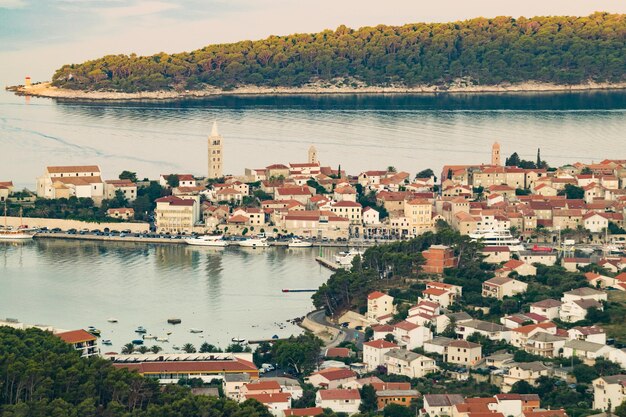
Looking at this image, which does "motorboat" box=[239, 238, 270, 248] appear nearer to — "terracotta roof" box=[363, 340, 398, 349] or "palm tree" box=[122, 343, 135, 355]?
"palm tree" box=[122, 343, 135, 355]

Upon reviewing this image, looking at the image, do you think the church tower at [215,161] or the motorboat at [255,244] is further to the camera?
the church tower at [215,161]

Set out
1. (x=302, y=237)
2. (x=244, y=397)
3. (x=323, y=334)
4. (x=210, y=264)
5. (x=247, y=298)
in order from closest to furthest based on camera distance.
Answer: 1. (x=244, y=397)
2. (x=323, y=334)
3. (x=247, y=298)
4. (x=210, y=264)
5. (x=302, y=237)

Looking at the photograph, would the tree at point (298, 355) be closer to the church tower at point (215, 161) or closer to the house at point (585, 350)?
the house at point (585, 350)

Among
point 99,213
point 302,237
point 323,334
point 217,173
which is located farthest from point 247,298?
point 217,173

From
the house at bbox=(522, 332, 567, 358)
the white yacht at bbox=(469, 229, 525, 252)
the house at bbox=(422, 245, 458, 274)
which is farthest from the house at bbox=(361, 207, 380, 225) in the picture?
the house at bbox=(522, 332, 567, 358)

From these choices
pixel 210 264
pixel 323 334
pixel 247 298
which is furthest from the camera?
pixel 210 264

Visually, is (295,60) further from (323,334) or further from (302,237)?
(323,334)

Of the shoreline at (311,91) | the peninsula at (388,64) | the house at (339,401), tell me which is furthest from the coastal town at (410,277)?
the peninsula at (388,64)
